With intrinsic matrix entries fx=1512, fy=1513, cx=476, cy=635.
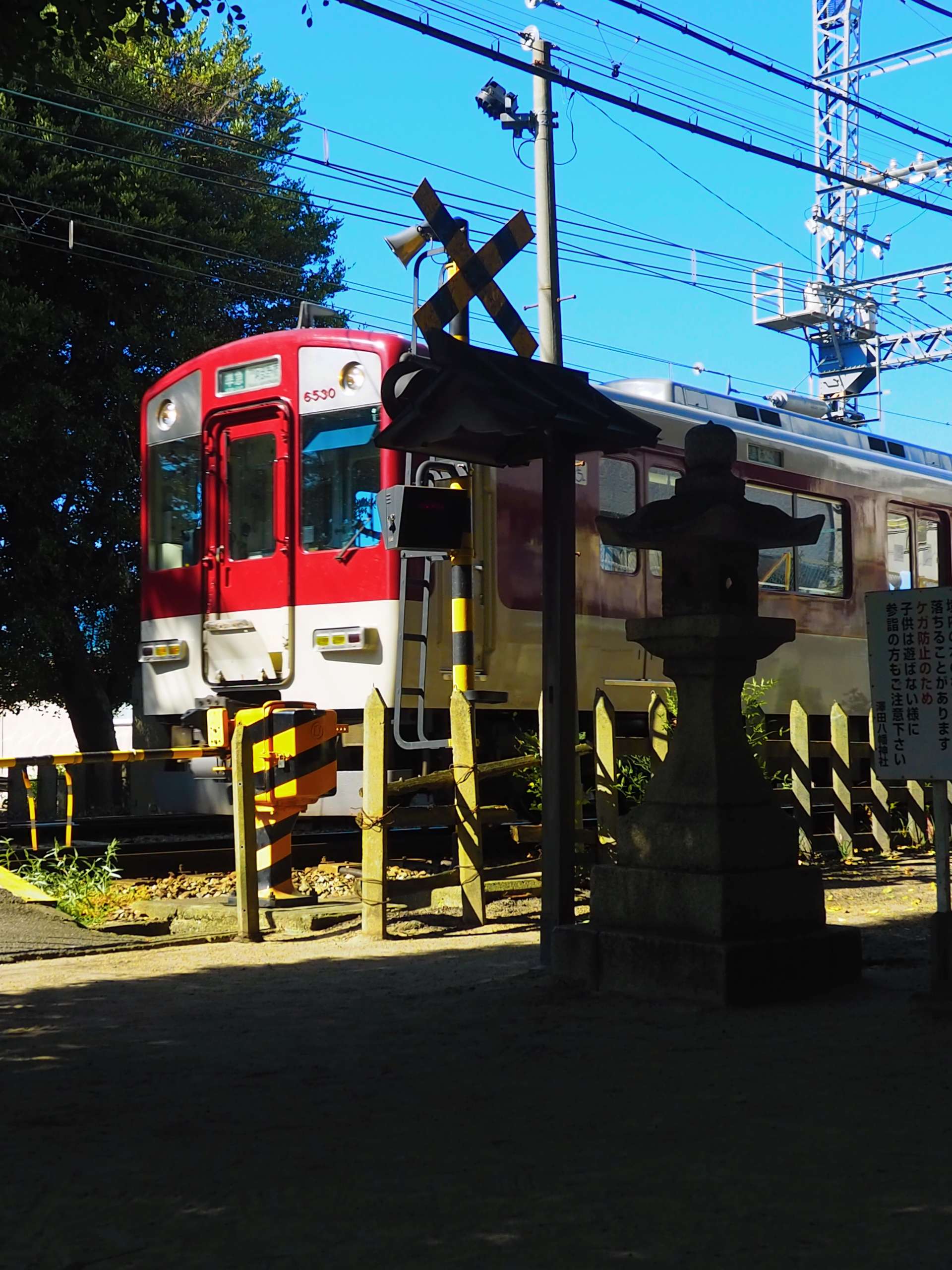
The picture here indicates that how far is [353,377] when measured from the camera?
10.7m

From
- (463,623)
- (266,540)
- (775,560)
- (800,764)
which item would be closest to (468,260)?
(463,623)

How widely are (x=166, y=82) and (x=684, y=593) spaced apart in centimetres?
1883

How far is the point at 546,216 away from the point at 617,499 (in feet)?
11.8

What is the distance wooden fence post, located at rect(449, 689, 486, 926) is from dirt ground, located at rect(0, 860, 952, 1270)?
184cm

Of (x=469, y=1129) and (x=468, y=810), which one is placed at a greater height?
(x=468, y=810)

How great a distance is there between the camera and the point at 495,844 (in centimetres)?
1170

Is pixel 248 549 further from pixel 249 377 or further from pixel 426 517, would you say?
pixel 426 517

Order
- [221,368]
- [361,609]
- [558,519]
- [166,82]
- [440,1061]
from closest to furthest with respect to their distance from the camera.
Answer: [440,1061] → [558,519] → [361,609] → [221,368] → [166,82]

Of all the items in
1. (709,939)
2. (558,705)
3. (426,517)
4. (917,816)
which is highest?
(426,517)

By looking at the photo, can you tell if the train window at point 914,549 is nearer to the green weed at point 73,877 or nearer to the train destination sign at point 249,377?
the train destination sign at point 249,377

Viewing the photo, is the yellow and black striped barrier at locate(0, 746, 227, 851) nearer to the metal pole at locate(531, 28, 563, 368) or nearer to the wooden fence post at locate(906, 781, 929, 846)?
the metal pole at locate(531, 28, 563, 368)

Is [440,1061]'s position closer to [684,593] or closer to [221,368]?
[684,593]

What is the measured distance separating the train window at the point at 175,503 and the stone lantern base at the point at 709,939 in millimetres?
6504

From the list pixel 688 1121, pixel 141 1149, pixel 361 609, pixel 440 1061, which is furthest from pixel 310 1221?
pixel 361 609
